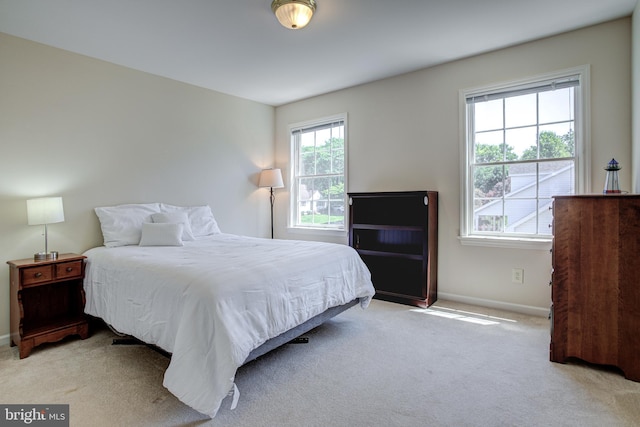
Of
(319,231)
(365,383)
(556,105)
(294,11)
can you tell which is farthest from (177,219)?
(556,105)

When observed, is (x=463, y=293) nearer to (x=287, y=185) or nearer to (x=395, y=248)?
(x=395, y=248)

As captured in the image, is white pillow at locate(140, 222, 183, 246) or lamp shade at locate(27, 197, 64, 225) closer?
lamp shade at locate(27, 197, 64, 225)

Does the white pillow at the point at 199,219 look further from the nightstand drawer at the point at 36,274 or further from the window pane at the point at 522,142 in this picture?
the window pane at the point at 522,142

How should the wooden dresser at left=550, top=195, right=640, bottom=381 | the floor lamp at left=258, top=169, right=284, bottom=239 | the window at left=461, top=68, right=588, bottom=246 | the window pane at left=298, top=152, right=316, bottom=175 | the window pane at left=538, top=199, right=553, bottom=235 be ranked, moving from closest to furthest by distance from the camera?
the wooden dresser at left=550, top=195, right=640, bottom=381 < the window at left=461, top=68, right=588, bottom=246 < the window pane at left=538, top=199, right=553, bottom=235 < the floor lamp at left=258, top=169, right=284, bottom=239 < the window pane at left=298, top=152, right=316, bottom=175

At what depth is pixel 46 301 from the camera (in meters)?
2.84

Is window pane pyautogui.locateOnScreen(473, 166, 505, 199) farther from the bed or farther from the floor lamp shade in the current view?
the floor lamp shade

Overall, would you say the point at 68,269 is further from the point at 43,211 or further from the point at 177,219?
the point at 177,219

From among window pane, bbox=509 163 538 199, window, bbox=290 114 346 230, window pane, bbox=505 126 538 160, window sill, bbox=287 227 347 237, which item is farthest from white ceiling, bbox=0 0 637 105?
window sill, bbox=287 227 347 237

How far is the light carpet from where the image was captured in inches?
66.1

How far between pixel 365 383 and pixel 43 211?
274cm

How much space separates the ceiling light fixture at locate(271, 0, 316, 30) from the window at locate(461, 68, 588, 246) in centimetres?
189

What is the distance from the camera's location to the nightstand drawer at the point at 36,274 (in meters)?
2.44

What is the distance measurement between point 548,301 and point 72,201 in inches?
175

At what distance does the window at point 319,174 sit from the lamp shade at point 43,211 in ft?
9.35
